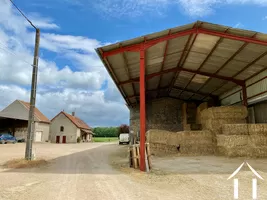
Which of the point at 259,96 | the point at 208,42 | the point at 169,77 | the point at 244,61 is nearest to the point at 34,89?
the point at 208,42

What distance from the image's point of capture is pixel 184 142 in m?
13.9

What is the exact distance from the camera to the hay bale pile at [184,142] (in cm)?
1380

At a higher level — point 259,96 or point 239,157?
point 259,96

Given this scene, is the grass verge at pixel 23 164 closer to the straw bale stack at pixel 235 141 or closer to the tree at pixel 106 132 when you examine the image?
the straw bale stack at pixel 235 141

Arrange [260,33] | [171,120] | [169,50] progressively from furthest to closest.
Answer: [171,120]
[169,50]
[260,33]

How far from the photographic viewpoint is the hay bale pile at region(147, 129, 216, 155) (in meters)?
13.8

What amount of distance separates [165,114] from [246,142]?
40.6 feet

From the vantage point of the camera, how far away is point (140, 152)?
8773 mm

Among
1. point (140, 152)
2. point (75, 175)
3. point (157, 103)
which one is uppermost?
point (157, 103)

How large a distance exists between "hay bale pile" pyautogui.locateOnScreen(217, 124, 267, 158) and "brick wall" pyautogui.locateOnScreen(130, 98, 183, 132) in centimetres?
1124

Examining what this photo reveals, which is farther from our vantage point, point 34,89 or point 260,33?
point 34,89

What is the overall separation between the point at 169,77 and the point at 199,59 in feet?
14.7

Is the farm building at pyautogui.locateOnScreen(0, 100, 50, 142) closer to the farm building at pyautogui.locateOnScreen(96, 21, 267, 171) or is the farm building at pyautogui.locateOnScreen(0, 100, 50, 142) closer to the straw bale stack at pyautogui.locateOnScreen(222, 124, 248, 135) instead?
the farm building at pyautogui.locateOnScreen(96, 21, 267, 171)

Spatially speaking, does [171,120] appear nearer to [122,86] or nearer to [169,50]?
[122,86]
